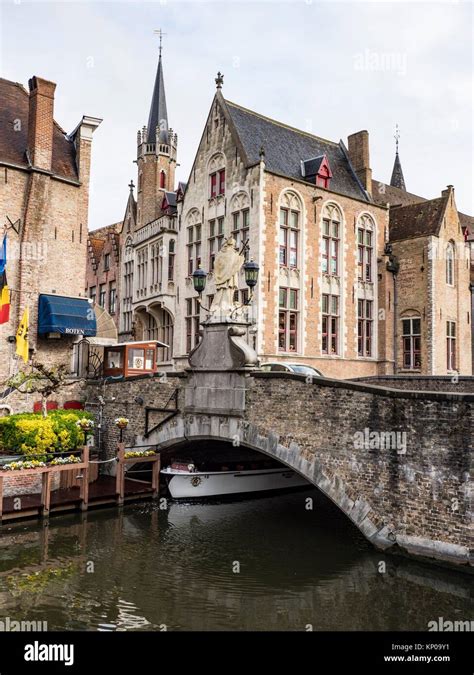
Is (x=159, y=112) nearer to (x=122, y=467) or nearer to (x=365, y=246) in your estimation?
(x=365, y=246)

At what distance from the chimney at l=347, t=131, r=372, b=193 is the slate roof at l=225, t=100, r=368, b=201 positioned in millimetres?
335

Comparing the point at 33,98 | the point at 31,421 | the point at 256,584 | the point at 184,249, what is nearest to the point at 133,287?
the point at 184,249

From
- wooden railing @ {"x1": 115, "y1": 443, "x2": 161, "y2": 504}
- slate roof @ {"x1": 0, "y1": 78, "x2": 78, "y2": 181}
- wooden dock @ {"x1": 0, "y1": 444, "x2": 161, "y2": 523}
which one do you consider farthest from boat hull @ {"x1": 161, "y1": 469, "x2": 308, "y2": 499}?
slate roof @ {"x1": 0, "y1": 78, "x2": 78, "y2": 181}

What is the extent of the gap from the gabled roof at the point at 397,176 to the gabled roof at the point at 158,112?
23380 mm

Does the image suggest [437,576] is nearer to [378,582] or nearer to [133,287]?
[378,582]

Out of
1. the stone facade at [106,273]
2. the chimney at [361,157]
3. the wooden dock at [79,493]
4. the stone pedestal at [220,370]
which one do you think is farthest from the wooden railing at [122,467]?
the stone facade at [106,273]

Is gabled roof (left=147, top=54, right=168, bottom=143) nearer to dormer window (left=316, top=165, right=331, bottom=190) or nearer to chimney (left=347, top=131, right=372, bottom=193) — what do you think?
chimney (left=347, top=131, right=372, bottom=193)

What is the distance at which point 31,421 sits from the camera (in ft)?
53.6

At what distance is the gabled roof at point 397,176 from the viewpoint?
52281 mm

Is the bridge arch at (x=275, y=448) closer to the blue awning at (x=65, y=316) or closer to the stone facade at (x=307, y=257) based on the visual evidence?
the blue awning at (x=65, y=316)

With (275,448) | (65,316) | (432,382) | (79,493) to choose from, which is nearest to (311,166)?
(432,382)

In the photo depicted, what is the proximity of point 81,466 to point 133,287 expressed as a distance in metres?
19.8

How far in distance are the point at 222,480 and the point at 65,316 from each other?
26.5ft

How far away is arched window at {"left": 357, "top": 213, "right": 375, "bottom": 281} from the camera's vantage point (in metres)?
28.0
